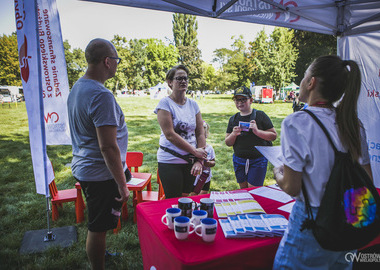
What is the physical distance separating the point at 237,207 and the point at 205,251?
64 cm

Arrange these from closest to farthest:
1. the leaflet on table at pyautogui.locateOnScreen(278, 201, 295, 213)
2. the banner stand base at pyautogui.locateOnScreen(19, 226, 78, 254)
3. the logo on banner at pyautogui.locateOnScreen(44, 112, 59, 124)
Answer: the leaflet on table at pyautogui.locateOnScreen(278, 201, 295, 213), the banner stand base at pyautogui.locateOnScreen(19, 226, 78, 254), the logo on banner at pyautogui.locateOnScreen(44, 112, 59, 124)

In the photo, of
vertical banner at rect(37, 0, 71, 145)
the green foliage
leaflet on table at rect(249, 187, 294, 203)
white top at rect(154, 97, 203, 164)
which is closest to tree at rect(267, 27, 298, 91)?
the green foliage

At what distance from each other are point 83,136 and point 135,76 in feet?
180

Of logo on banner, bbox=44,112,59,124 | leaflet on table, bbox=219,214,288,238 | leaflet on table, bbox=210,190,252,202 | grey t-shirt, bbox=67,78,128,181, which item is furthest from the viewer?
logo on banner, bbox=44,112,59,124

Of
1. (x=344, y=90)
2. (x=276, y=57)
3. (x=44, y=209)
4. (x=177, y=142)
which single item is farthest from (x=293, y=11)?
(x=276, y=57)

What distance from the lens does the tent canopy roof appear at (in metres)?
3.18

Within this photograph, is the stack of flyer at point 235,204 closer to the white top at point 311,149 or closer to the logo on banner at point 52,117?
the white top at point 311,149

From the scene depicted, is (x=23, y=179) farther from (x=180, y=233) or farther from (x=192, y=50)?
(x=192, y=50)

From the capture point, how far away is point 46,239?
2.97 meters

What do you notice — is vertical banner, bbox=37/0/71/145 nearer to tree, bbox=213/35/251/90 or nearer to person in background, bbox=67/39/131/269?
person in background, bbox=67/39/131/269

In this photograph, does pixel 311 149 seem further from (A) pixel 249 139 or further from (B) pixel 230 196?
(A) pixel 249 139

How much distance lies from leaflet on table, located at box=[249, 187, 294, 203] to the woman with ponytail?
0.84 metres

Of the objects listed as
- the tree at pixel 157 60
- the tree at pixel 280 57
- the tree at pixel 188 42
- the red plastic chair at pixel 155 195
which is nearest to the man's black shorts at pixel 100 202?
the red plastic chair at pixel 155 195

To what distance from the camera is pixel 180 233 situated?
141cm
